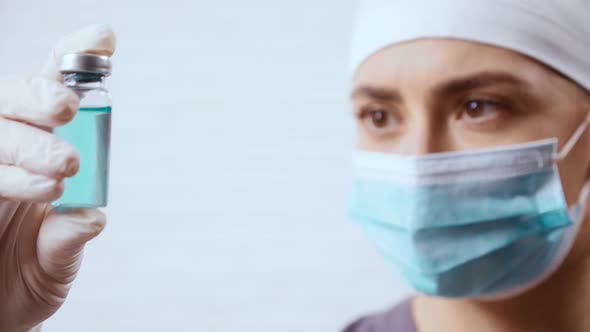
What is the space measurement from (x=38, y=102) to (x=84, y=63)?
100 mm

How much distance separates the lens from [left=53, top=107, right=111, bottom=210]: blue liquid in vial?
934 millimetres

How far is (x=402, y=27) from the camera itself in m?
1.26

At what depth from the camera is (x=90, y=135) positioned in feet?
3.10

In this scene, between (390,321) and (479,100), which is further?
(390,321)

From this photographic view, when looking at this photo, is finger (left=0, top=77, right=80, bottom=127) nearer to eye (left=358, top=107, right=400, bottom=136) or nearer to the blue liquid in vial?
the blue liquid in vial

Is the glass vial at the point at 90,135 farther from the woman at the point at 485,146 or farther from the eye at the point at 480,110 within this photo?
the eye at the point at 480,110

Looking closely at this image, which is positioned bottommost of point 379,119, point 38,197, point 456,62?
point 38,197

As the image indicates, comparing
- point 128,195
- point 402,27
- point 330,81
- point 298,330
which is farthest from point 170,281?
point 402,27

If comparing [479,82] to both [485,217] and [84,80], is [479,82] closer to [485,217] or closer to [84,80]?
[485,217]

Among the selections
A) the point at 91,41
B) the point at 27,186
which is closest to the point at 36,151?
the point at 27,186

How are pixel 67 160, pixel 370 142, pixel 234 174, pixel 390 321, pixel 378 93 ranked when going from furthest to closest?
pixel 234 174 → pixel 390 321 → pixel 370 142 → pixel 378 93 → pixel 67 160

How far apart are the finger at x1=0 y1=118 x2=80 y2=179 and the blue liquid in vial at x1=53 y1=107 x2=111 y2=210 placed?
0.03 metres

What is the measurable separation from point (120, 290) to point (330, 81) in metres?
0.94

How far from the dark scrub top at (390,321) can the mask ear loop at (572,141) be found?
0.59 m
